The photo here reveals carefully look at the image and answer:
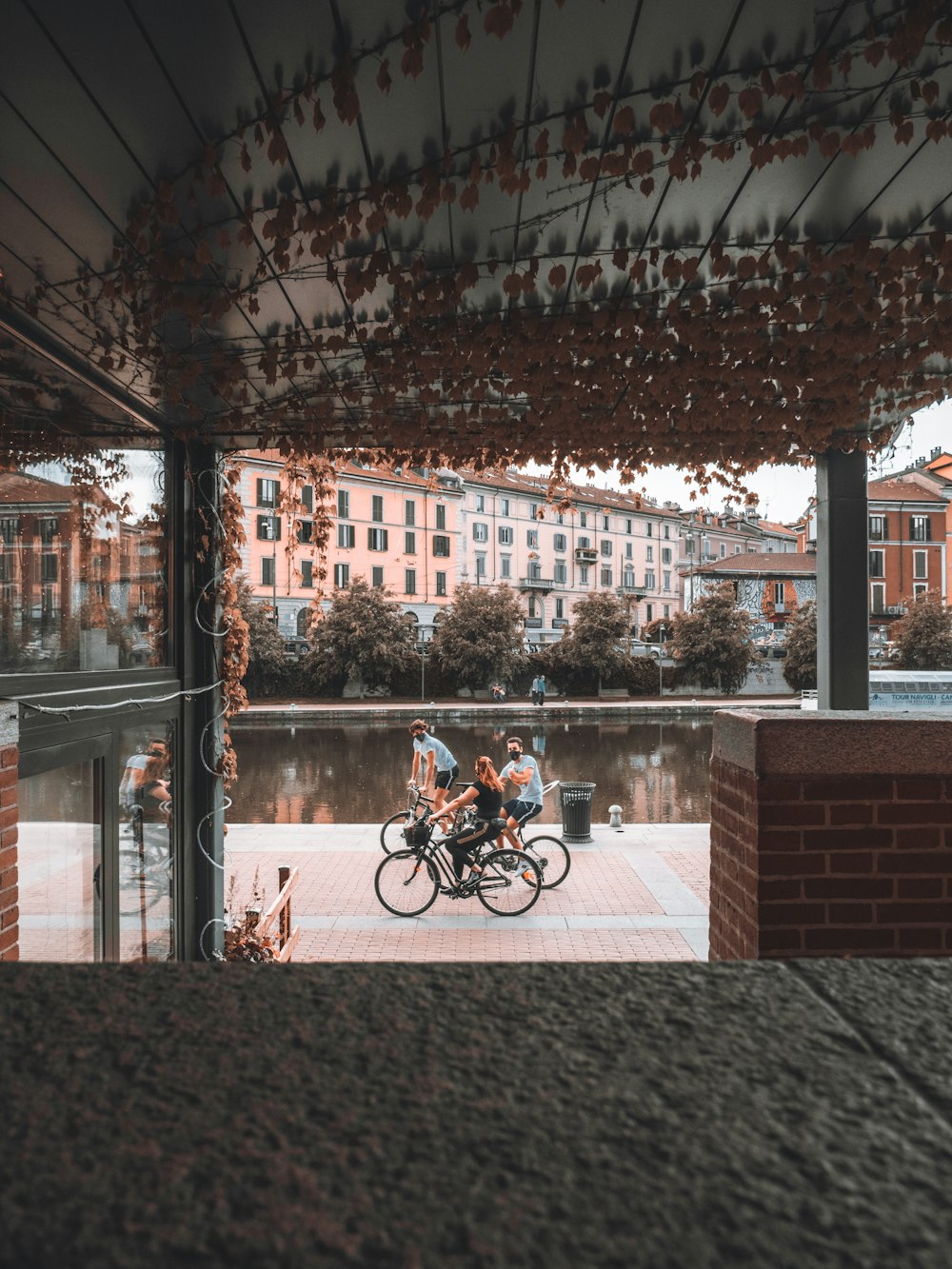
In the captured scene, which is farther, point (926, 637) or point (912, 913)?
point (926, 637)

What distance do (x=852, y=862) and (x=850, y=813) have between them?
0.15 metres

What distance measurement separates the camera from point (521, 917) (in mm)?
8680

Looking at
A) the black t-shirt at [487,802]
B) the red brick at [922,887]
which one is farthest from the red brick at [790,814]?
the black t-shirt at [487,802]

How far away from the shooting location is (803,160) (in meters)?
3.27

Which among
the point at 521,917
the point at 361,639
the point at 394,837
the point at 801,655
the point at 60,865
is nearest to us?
the point at 60,865

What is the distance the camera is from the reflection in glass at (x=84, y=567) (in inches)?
169

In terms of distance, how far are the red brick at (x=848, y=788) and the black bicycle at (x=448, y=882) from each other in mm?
6271

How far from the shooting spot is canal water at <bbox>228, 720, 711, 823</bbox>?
17.2 metres

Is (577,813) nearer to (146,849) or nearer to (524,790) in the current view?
(524,790)

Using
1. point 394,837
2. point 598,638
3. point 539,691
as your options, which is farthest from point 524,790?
point 598,638

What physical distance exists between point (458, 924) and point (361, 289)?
20.5 feet

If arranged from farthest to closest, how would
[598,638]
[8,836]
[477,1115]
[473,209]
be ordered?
[598,638]
[473,209]
[8,836]
[477,1115]

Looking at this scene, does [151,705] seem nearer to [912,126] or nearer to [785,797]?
[785,797]

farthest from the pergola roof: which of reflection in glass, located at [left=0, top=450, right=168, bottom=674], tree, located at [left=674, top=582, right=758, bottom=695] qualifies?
tree, located at [left=674, top=582, right=758, bottom=695]
